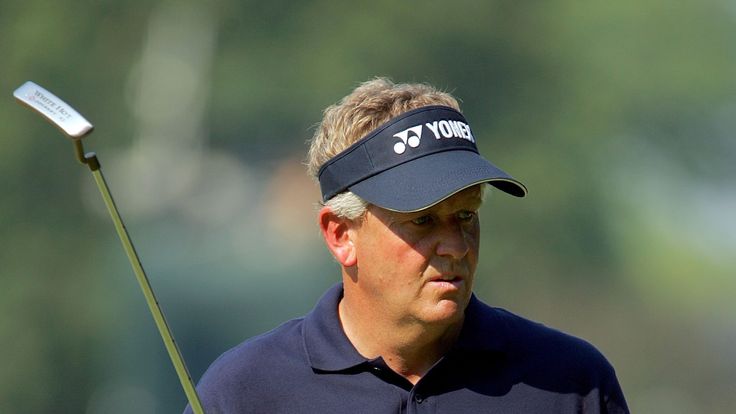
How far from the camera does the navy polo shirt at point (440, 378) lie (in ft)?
12.4

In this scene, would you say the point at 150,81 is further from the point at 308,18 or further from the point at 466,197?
the point at 466,197

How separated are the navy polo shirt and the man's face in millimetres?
127

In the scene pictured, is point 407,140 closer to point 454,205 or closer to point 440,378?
point 454,205

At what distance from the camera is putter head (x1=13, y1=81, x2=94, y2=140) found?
324cm

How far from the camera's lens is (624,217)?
16.0m

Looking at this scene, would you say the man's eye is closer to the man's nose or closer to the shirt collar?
the man's nose

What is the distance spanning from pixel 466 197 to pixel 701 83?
13.3 meters

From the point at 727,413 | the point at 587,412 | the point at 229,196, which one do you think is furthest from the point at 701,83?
the point at 587,412

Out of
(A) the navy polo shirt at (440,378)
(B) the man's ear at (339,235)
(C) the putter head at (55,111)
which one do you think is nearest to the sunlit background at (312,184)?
(B) the man's ear at (339,235)

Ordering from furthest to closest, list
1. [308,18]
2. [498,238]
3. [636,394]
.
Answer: [308,18]
[498,238]
[636,394]

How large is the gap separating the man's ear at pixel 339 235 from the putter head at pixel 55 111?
870 millimetres

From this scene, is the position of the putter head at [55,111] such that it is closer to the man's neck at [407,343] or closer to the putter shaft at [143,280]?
the putter shaft at [143,280]

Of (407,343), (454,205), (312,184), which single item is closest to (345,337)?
(407,343)

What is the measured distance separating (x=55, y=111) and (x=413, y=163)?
3.06ft
